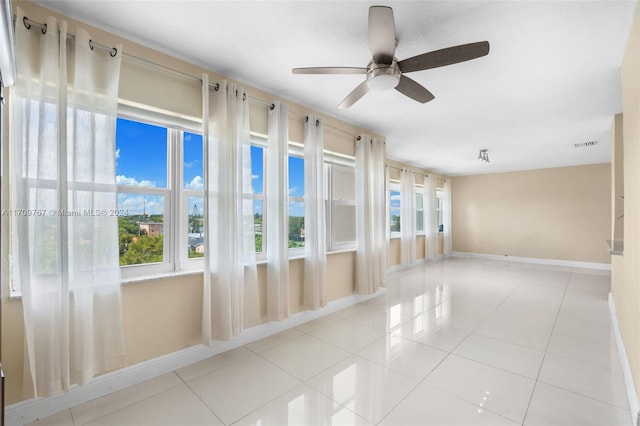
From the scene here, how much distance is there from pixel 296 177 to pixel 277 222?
0.94m

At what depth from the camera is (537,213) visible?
6.97 m

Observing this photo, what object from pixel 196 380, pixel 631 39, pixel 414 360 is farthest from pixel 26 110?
pixel 631 39

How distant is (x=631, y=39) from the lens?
1.89 metres

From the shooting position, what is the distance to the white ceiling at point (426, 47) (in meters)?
1.76

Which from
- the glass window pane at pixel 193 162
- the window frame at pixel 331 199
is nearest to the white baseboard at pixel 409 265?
the window frame at pixel 331 199

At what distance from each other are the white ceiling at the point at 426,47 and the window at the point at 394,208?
8.36 ft

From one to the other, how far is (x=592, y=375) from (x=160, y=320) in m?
3.51

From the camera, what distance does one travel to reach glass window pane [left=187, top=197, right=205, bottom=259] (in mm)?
2500

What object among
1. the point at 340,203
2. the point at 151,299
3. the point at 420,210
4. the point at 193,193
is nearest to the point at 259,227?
the point at 193,193

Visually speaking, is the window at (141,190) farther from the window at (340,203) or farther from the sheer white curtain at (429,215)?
the sheer white curtain at (429,215)

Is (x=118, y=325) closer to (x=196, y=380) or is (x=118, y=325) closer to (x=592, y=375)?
(x=196, y=380)

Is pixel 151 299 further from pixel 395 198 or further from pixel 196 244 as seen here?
pixel 395 198

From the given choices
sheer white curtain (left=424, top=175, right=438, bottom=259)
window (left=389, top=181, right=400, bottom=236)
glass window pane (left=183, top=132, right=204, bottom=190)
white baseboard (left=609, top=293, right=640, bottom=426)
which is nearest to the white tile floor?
white baseboard (left=609, top=293, right=640, bottom=426)

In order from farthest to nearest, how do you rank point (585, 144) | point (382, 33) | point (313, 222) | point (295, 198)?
point (585, 144)
point (295, 198)
point (313, 222)
point (382, 33)
